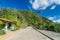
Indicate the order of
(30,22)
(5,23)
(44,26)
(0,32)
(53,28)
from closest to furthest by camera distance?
(0,32), (5,23), (53,28), (44,26), (30,22)

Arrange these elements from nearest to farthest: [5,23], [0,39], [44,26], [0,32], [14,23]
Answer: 1. [0,39]
2. [0,32]
3. [5,23]
4. [14,23]
5. [44,26]

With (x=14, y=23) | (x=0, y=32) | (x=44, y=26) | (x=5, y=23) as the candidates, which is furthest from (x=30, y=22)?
(x=0, y=32)

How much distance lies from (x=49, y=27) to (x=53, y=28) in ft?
9.22

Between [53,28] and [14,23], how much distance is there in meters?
18.6

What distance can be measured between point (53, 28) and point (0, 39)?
45.7 metres

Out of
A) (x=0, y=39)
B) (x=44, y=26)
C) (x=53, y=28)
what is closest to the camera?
(x=0, y=39)

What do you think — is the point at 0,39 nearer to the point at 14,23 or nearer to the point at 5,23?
the point at 5,23

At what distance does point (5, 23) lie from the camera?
134 ft

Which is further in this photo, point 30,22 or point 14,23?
point 30,22

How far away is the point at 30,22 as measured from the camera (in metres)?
122

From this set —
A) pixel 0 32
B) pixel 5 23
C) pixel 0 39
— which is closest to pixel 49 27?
pixel 5 23

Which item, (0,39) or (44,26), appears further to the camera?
(44,26)

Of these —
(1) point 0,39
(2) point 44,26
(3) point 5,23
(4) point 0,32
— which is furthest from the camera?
(2) point 44,26

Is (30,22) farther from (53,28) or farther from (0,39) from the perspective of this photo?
(0,39)
